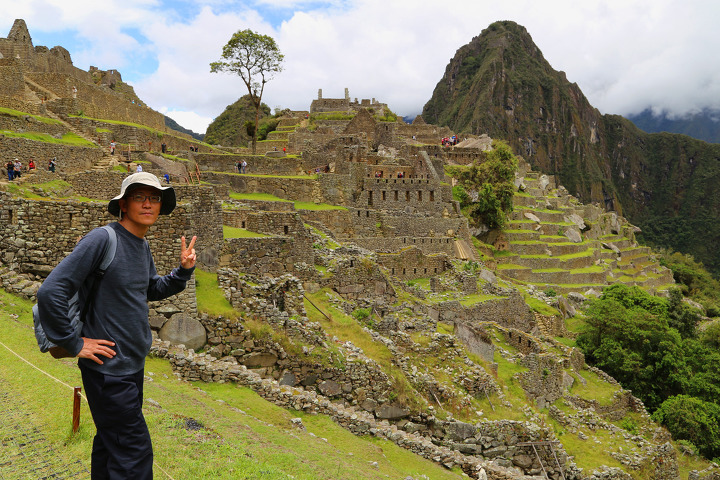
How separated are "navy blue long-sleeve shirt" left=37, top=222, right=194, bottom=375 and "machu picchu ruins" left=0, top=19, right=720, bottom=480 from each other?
5.91m

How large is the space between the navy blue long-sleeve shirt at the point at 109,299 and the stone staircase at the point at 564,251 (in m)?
31.9

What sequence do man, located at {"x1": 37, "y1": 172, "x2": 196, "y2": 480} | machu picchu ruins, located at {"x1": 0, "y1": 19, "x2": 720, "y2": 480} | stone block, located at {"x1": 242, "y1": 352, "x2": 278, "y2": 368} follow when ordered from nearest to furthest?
man, located at {"x1": 37, "y1": 172, "x2": 196, "y2": 480}
machu picchu ruins, located at {"x1": 0, "y1": 19, "x2": 720, "y2": 480}
stone block, located at {"x1": 242, "y1": 352, "x2": 278, "y2": 368}

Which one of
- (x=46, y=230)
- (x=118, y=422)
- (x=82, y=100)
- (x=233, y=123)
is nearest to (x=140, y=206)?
(x=118, y=422)

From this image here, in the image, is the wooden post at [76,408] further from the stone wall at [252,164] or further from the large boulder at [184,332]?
the stone wall at [252,164]

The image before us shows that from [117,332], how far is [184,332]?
6.47 metres

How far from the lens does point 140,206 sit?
3.61m

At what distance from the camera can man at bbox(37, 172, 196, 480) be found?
3.19 metres

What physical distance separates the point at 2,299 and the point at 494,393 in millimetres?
13201

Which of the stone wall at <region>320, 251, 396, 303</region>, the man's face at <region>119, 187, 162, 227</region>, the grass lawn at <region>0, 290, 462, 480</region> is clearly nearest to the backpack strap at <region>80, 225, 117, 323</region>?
the man's face at <region>119, 187, 162, 227</region>

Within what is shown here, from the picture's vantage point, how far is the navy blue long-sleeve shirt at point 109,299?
3076 millimetres

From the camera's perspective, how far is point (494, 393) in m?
14.7

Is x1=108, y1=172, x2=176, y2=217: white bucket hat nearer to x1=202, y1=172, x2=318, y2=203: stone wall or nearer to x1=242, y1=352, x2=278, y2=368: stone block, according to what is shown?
x1=242, y1=352, x2=278, y2=368: stone block

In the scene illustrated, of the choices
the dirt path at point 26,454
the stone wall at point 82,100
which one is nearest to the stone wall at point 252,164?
the stone wall at point 82,100

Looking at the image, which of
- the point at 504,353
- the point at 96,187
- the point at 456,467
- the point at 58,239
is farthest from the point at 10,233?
the point at 504,353
